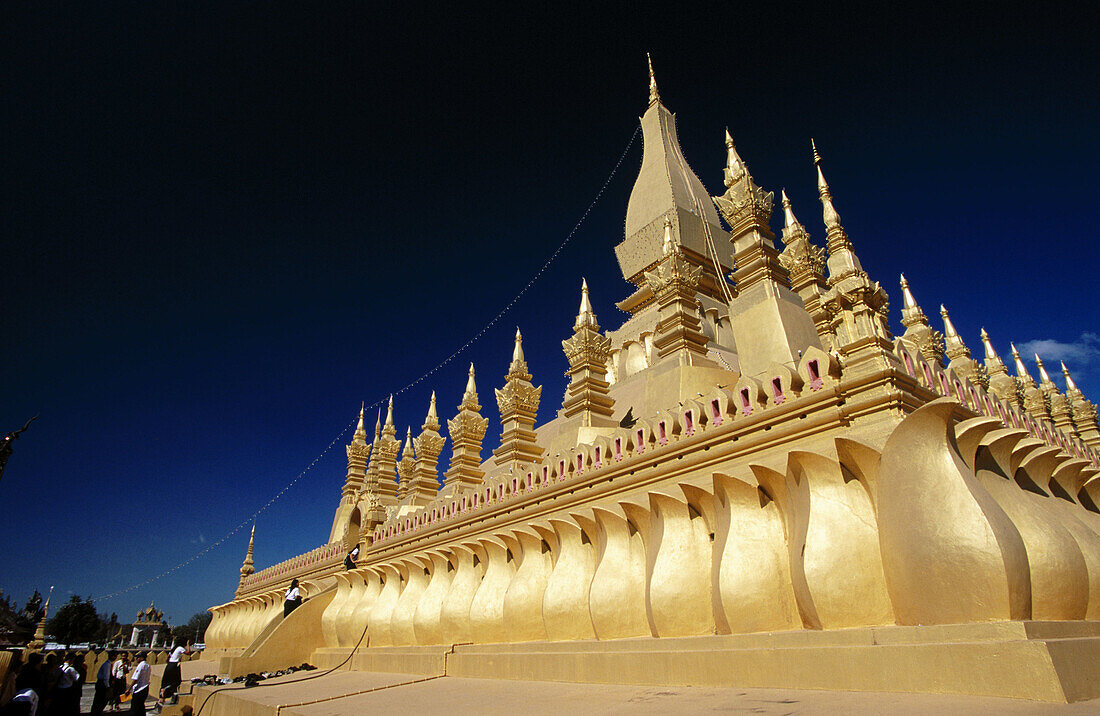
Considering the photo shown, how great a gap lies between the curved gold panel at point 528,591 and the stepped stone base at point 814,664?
28 cm

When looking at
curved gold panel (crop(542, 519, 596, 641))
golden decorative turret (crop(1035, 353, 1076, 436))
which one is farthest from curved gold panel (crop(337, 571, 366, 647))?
golden decorative turret (crop(1035, 353, 1076, 436))

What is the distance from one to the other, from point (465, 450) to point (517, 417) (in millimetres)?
2698

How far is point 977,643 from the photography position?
4105 mm

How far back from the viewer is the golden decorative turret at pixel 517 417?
14891mm

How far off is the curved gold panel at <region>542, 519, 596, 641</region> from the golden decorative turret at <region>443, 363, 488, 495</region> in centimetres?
784

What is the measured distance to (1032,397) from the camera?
55.1 feet

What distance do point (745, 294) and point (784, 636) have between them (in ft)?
23.2

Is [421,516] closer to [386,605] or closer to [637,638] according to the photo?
[386,605]

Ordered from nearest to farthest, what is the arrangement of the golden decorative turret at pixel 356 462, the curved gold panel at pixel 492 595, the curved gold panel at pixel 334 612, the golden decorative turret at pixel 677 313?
the curved gold panel at pixel 492 595, the golden decorative turret at pixel 677 313, the curved gold panel at pixel 334 612, the golden decorative turret at pixel 356 462

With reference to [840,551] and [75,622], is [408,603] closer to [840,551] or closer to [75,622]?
[840,551]

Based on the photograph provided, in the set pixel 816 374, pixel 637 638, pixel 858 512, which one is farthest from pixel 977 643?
pixel 637 638

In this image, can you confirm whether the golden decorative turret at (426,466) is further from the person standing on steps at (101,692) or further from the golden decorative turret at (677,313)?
the golden decorative turret at (677,313)

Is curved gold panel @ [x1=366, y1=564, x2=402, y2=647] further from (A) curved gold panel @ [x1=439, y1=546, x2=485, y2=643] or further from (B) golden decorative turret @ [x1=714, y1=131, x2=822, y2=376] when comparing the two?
(B) golden decorative turret @ [x1=714, y1=131, x2=822, y2=376]

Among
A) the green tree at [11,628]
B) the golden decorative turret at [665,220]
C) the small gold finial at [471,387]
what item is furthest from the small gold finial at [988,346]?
the green tree at [11,628]
